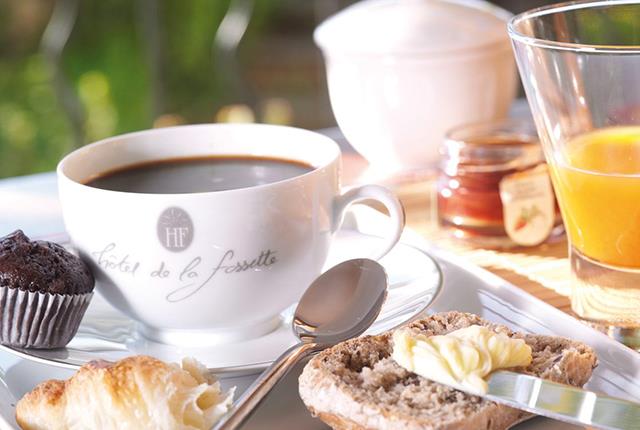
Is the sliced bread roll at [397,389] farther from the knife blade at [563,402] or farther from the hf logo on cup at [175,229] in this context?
the hf logo on cup at [175,229]

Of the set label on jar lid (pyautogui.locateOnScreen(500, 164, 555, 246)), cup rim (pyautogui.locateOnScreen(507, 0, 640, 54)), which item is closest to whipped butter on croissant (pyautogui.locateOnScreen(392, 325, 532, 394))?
cup rim (pyautogui.locateOnScreen(507, 0, 640, 54))

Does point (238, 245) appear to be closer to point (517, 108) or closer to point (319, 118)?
point (517, 108)

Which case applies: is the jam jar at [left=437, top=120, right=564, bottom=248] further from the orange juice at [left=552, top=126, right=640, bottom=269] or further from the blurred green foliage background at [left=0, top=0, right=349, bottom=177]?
the blurred green foliage background at [left=0, top=0, right=349, bottom=177]

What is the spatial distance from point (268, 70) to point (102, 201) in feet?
9.24

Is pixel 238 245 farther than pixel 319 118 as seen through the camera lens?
No

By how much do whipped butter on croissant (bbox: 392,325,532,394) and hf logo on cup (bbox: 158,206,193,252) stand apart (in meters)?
0.19

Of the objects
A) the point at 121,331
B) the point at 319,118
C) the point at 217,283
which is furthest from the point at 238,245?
the point at 319,118

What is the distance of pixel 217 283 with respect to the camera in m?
0.74

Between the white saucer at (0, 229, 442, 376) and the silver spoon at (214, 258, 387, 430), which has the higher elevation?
the silver spoon at (214, 258, 387, 430)

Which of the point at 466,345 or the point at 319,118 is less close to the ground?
the point at 466,345

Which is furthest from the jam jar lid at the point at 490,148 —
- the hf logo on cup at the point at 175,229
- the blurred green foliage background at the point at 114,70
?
the blurred green foliage background at the point at 114,70

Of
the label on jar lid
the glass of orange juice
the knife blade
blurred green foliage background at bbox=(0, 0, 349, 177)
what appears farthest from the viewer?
blurred green foliage background at bbox=(0, 0, 349, 177)

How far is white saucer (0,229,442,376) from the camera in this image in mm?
704

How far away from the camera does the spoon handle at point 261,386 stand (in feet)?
1.89
